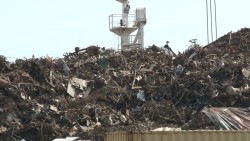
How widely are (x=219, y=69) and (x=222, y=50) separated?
112 inches

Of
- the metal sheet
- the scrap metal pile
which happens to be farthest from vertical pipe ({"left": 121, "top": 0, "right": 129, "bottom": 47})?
the metal sheet

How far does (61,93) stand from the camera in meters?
19.0

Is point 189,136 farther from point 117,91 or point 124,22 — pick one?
point 124,22

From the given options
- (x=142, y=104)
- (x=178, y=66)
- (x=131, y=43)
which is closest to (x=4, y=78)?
(x=142, y=104)

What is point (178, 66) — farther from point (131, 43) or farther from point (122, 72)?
point (131, 43)

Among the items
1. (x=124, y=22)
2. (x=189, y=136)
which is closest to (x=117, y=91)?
(x=189, y=136)

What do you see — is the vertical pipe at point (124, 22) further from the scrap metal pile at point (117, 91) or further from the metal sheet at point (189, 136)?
the metal sheet at point (189, 136)

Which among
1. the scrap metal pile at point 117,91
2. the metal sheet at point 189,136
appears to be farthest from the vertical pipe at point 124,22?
the metal sheet at point 189,136

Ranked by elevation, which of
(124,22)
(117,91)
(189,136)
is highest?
(124,22)

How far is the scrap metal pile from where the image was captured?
666 inches

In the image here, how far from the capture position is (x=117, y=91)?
61.7 ft

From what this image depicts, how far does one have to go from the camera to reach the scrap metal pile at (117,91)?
55.5ft

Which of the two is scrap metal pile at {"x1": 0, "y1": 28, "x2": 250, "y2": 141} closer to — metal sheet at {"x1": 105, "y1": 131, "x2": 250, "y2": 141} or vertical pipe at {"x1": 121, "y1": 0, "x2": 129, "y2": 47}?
metal sheet at {"x1": 105, "y1": 131, "x2": 250, "y2": 141}

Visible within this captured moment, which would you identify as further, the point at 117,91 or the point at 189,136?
the point at 117,91
